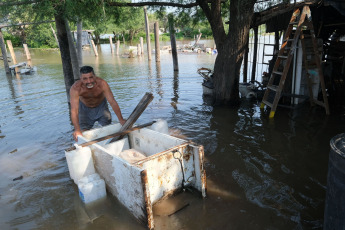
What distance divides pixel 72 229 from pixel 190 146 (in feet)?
6.08

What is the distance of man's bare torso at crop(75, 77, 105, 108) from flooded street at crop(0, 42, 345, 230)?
131 cm

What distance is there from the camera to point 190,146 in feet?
11.5

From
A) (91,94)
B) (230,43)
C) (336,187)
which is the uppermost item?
(230,43)

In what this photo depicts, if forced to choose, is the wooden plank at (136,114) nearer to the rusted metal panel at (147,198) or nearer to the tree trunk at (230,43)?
the rusted metal panel at (147,198)

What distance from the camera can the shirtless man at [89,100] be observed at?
4.53 m

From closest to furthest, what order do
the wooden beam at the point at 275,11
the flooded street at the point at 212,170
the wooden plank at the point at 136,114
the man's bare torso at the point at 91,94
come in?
the flooded street at the point at 212,170, the wooden plank at the point at 136,114, the man's bare torso at the point at 91,94, the wooden beam at the point at 275,11

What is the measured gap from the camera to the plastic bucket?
2012 millimetres

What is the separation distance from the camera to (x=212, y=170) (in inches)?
177

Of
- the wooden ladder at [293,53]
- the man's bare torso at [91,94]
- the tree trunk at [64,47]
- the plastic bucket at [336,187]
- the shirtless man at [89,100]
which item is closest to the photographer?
the plastic bucket at [336,187]

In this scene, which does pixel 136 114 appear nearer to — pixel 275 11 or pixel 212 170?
pixel 212 170

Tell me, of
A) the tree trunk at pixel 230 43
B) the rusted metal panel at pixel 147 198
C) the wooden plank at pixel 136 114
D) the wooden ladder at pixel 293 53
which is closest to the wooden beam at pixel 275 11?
the wooden ladder at pixel 293 53

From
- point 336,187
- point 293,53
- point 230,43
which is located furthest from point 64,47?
point 336,187

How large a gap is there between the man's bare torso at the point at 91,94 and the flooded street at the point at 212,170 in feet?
4.31

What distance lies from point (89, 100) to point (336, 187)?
4.34m
